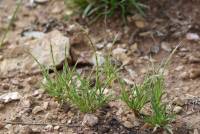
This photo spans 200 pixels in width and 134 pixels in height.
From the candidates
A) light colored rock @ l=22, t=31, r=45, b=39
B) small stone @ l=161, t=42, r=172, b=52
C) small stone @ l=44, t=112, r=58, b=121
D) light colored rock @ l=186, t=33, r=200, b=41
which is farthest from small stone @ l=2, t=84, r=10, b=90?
light colored rock @ l=186, t=33, r=200, b=41

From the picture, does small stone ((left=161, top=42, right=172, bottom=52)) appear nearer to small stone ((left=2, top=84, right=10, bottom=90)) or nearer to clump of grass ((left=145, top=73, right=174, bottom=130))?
clump of grass ((left=145, top=73, right=174, bottom=130))

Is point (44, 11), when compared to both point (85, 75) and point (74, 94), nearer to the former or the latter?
point (85, 75)

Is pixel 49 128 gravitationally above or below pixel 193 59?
below

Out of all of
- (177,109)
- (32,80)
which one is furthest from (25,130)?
(177,109)

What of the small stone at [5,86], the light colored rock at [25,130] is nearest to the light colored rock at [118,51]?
the small stone at [5,86]

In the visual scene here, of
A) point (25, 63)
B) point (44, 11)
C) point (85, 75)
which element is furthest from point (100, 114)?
point (44, 11)

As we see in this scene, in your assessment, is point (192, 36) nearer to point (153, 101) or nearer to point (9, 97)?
point (153, 101)
